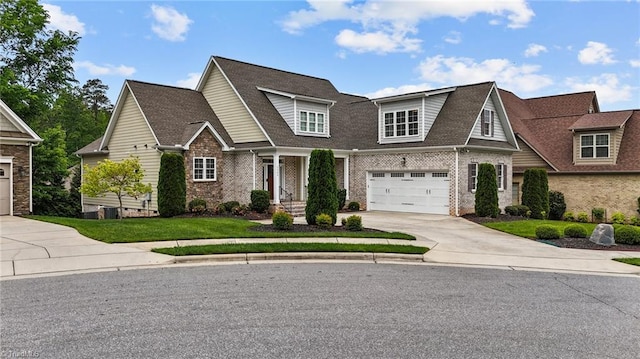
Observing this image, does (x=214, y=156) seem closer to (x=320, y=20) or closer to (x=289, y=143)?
(x=289, y=143)

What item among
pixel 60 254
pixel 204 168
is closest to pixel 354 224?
pixel 60 254

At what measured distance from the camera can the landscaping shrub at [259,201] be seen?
2192cm

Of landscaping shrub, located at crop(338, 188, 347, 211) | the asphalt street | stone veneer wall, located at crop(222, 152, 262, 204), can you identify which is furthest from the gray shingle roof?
the asphalt street

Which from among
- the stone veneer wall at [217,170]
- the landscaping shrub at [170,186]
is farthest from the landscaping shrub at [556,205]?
the landscaping shrub at [170,186]

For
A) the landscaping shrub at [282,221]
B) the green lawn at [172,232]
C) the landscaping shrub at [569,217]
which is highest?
the landscaping shrub at [282,221]

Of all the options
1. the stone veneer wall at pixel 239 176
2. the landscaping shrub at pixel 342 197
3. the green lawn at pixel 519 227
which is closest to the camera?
the green lawn at pixel 519 227

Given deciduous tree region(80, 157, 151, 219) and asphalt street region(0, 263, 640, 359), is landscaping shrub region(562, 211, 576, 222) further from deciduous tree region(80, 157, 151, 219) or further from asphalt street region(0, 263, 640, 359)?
deciduous tree region(80, 157, 151, 219)

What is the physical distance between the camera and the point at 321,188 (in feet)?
54.3

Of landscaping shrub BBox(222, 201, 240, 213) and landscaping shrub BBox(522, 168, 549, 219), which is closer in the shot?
landscaping shrub BBox(222, 201, 240, 213)

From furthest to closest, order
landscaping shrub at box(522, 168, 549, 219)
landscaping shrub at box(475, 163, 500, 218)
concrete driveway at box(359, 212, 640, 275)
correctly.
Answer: landscaping shrub at box(522, 168, 549, 219) < landscaping shrub at box(475, 163, 500, 218) < concrete driveway at box(359, 212, 640, 275)

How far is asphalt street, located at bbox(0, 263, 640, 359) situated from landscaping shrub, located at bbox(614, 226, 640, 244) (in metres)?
5.23

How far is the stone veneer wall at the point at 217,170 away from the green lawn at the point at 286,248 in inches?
441

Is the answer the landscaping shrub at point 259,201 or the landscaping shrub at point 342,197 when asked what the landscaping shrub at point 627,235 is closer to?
the landscaping shrub at point 342,197

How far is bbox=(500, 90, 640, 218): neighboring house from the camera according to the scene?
2588 centimetres
